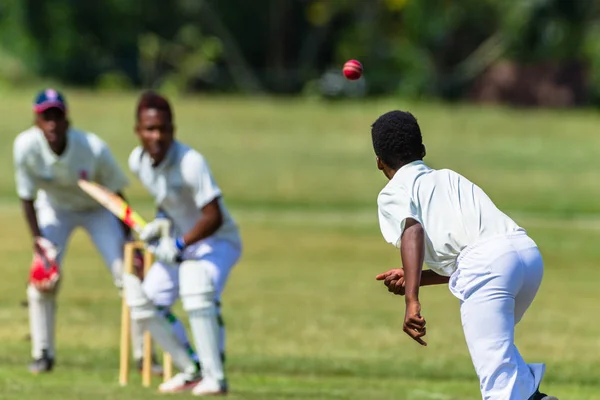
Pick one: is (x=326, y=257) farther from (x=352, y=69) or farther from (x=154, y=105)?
(x=352, y=69)

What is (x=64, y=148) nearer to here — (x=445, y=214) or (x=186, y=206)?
(x=186, y=206)

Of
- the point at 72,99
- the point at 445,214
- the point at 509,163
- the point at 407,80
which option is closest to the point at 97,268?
the point at 445,214

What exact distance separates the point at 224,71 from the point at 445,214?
42.7m

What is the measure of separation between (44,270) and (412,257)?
4216mm

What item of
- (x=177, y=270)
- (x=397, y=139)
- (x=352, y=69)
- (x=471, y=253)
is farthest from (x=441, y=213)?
(x=177, y=270)

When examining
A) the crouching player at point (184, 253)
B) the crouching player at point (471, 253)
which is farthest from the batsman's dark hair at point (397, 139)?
the crouching player at point (184, 253)

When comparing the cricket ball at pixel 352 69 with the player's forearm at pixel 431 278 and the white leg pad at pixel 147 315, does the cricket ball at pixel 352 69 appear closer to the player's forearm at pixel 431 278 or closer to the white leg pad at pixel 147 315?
the player's forearm at pixel 431 278

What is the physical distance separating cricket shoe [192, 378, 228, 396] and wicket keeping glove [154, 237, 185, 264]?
2.33 ft

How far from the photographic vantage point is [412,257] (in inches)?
220

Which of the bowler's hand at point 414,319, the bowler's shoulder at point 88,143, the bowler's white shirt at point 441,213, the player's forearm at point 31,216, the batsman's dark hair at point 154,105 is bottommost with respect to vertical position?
the bowler's hand at point 414,319

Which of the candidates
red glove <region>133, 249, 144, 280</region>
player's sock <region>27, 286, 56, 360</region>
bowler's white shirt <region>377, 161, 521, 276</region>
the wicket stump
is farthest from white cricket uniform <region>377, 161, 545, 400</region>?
player's sock <region>27, 286, 56, 360</region>

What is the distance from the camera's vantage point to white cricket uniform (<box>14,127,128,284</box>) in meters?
9.31

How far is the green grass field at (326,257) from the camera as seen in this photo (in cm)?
944

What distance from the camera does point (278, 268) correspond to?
17109 millimetres
